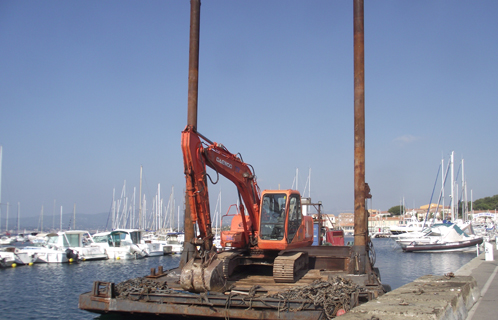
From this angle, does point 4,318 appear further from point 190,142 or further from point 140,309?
point 190,142

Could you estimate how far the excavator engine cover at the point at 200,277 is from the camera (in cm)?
995

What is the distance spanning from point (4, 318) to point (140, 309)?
921cm

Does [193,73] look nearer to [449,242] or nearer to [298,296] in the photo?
[298,296]

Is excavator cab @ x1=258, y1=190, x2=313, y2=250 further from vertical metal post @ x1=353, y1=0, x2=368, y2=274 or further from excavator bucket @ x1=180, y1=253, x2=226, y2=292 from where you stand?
excavator bucket @ x1=180, y1=253, x2=226, y2=292

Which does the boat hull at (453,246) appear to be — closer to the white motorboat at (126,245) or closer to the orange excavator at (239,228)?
the white motorboat at (126,245)

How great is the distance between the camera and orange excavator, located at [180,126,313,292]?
33.8 ft

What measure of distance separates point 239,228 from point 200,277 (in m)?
4.85

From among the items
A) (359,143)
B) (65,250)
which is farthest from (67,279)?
(359,143)

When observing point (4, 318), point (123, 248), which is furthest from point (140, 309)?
point (123, 248)

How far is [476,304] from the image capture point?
28.2ft

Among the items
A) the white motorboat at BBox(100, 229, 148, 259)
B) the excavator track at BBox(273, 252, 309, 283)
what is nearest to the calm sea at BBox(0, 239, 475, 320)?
the white motorboat at BBox(100, 229, 148, 259)

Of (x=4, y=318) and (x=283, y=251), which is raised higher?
(x=283, y=251)

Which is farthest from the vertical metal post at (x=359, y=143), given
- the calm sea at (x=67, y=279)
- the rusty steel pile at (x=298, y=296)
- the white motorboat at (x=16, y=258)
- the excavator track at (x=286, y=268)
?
the white motorboat at (x=16, y=258)

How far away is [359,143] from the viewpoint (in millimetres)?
12539
